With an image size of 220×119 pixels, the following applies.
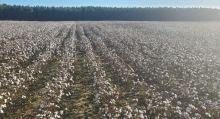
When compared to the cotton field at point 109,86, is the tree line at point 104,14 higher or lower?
lower

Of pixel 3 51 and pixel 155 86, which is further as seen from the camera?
pixel 3 51

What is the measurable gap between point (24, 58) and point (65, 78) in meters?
8.64

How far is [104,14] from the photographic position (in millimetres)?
192000

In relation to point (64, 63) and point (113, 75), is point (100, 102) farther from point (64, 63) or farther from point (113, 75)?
point (64, 63)

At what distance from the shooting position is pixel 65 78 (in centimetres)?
2339

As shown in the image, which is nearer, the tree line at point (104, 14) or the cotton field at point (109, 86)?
the cotton field at point (109, 86)

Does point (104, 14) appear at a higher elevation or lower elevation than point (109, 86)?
lower

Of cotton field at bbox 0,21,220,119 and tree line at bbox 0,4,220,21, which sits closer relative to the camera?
cotton field at bbox 0,21,220,119

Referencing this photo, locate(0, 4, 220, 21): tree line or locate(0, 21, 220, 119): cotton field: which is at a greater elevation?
locate(0, 21, 220, 119): cotton field

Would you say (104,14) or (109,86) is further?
(104,14)

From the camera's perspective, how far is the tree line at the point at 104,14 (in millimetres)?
177375

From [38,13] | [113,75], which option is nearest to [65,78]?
[113,75]

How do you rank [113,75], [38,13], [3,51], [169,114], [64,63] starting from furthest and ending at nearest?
[38,13]
[3,51]
[64,63]
[113,75]
[169,114]

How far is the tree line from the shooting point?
17738 cm
